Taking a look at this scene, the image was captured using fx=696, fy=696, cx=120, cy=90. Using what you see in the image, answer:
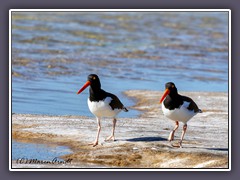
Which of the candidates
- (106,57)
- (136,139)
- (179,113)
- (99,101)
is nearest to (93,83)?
(99,101)

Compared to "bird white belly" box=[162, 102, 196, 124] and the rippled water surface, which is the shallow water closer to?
"bird white belly" box=[162, 102, 196, 124]

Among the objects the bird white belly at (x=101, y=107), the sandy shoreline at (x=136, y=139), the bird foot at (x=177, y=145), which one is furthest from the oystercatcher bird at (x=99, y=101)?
the bird foot at (x=177, y=145)

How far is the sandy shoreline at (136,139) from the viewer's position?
12.1 metres

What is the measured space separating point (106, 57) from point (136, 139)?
47.7 feet

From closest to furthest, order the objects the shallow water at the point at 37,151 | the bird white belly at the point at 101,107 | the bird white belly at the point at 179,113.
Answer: the shallow water at the point at 37,151 < the bird white belly at the point at 179,113 < the bird white belly at the point at 101,107

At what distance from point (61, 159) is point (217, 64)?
17.2 metres

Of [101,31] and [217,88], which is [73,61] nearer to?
[217,88]

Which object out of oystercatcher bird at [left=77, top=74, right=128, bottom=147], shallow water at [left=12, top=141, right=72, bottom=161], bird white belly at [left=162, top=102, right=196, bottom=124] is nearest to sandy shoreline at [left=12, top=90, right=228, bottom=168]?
shallow water at [left=12, top=141, right=72, bottom=161]

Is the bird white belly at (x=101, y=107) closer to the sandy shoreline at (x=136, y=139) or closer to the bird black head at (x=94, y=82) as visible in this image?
the bird black head at (x=94, y=82)

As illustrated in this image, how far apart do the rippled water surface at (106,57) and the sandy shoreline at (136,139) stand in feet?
4.98

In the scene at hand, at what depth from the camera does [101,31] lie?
37062 millimetres
